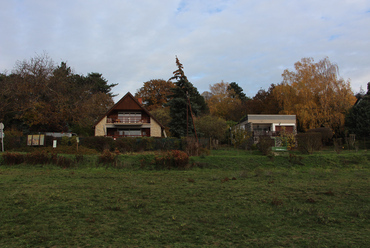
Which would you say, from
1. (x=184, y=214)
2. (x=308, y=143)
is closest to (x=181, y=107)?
(x=308, y=143)

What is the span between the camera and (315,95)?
44562 millimetres

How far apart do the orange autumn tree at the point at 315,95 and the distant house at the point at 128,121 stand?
20.7m

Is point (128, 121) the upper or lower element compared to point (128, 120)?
lower

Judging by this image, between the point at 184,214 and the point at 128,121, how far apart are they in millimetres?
38054

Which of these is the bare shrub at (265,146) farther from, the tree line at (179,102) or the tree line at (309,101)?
the tree line at (309,101)

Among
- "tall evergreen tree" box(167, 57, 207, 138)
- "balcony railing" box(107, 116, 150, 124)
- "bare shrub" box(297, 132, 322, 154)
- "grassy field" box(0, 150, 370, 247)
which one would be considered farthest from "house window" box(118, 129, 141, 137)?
"grassy field" box(0, 150, 370, 247)

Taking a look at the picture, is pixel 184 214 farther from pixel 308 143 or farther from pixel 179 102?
pixel 179 102

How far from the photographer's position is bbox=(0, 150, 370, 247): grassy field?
524 centimetres

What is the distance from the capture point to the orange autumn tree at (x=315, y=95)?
42.3m

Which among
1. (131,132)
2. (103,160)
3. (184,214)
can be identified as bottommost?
(184,214)

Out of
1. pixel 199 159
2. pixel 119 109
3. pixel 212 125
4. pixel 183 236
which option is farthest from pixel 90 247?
pixel 119 109

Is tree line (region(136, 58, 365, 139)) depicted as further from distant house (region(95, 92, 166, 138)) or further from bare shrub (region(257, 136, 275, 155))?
bare shrub (region(257, 136, 275, 155))

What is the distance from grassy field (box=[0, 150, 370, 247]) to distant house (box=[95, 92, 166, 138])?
103ft

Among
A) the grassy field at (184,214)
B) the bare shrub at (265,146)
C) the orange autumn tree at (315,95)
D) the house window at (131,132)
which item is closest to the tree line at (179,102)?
the orange autumn tree at (315,95)
